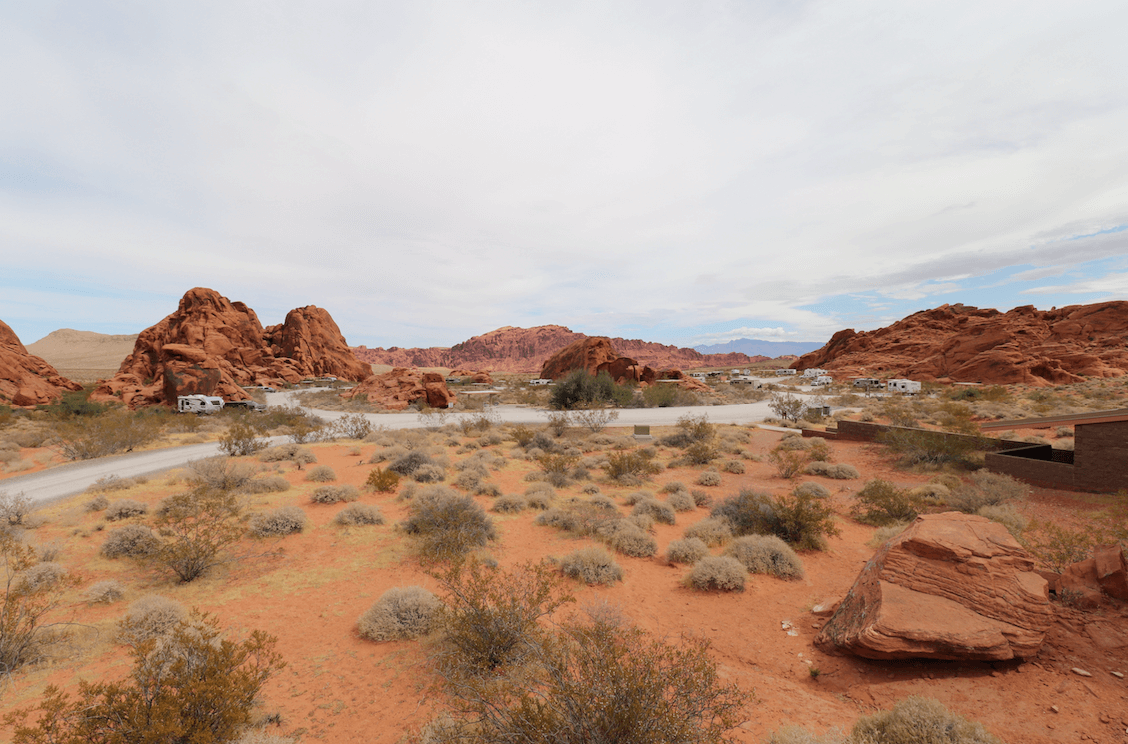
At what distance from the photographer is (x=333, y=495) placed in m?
9.70

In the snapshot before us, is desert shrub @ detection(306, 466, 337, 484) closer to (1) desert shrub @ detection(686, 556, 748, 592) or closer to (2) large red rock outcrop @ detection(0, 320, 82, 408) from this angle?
(1) desert shrub @ detection(686, 556, 748, 592)

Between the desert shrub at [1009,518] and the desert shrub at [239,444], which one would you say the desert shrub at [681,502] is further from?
the desert shrub at [239,444]

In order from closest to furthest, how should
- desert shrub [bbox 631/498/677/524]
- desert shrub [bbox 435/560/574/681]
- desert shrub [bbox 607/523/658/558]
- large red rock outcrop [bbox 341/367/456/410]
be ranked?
desert shrub [bbox 435/560/574/681] → desert shrub [bbox 607/523/658/558] → desert shrub [bbox 631/498/677/524] → large red rock outcrop [bbox 341/367/456/410]

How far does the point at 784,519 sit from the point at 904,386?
140ft

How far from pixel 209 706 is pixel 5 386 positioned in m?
46.6

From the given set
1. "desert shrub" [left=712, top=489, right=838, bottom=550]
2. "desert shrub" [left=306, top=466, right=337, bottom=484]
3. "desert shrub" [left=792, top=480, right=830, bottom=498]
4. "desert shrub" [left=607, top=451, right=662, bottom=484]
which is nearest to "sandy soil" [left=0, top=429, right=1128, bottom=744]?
"desert shrub" [left=712, top=489, right=838, bottom=550]

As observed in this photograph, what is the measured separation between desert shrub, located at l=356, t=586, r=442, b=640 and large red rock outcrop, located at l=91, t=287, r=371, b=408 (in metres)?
33.8

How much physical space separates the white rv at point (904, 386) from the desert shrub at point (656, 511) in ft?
135

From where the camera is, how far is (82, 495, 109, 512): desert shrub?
838cm

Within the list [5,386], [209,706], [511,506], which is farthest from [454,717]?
[5,386]

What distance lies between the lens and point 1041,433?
51.5ft

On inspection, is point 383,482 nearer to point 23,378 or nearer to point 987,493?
point 987,493

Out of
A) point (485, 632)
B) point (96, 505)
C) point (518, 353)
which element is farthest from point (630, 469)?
point (518, 353)

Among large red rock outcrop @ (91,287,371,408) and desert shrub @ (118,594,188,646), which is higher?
large red rock outcrop @ (91,287,371,408)
